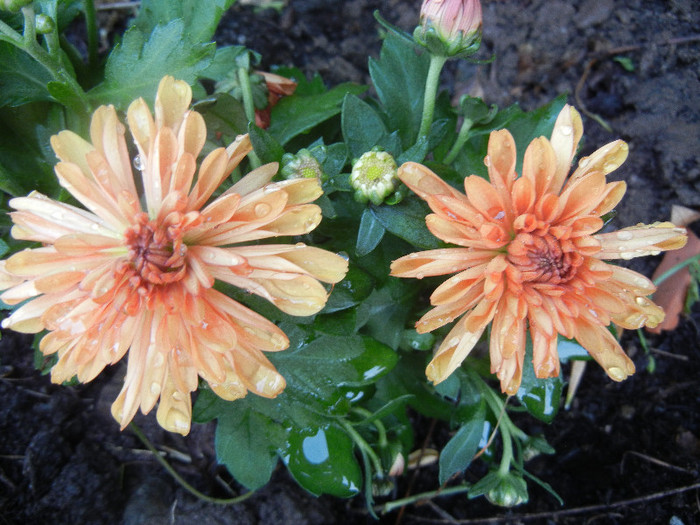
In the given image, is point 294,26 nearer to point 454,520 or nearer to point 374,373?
point 374,373

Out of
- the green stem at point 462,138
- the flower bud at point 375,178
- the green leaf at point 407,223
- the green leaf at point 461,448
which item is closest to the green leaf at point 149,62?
the flower bud at point 375,178

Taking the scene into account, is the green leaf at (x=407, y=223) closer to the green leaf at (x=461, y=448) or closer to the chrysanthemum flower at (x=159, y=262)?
the chrysanthemum flower at (x=159, y=262)

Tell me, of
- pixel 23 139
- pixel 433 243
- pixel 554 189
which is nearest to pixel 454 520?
pixel 433 243

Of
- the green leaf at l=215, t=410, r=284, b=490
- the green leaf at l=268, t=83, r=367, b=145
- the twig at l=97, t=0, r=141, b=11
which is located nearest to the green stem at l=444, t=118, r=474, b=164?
the green leaf at l=268, t=83, r=367, b=145

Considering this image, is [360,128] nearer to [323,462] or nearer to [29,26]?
[29,26]

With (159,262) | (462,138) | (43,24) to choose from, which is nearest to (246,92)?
(43,24)
